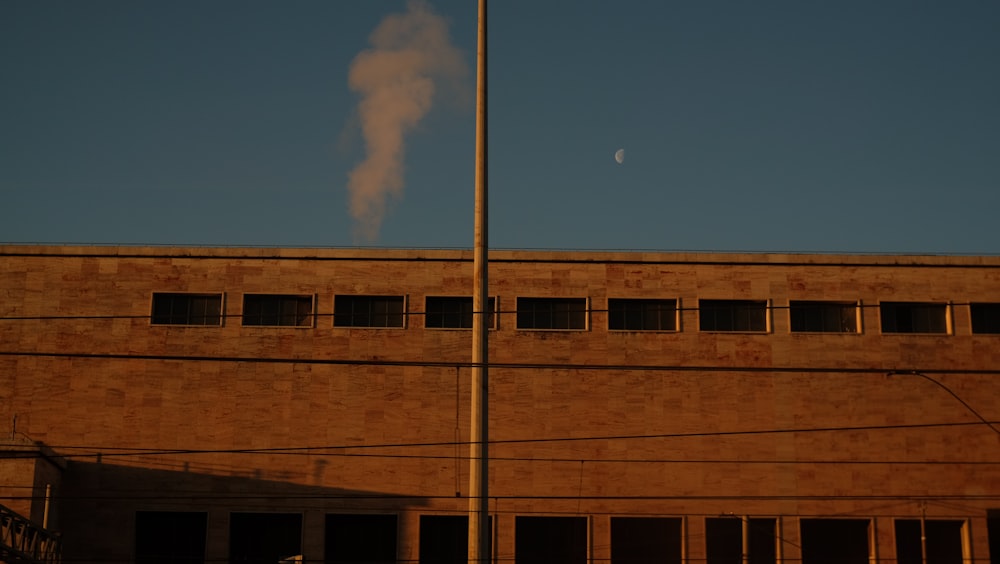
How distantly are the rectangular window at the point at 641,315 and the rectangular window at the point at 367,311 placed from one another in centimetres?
794

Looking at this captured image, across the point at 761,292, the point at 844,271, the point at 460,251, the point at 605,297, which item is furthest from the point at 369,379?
the point at 844,271

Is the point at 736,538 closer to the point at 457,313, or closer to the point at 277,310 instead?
the point at 457,313

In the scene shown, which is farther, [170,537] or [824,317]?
[824,317]

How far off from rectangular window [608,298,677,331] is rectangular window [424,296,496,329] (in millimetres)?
4545

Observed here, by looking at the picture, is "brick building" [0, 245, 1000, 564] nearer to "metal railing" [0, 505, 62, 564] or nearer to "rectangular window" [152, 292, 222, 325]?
"rectangular window" [152, 292, 222, 325]

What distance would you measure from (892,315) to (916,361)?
76.2 inches

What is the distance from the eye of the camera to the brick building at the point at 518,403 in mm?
41844

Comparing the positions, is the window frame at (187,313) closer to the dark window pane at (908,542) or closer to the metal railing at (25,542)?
the metal railing at (25,542)

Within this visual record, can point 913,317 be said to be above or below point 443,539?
above

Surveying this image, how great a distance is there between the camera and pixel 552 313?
144 feet

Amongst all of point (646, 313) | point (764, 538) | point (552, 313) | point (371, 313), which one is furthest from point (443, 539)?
point (764, 538)

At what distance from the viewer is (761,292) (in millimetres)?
44156

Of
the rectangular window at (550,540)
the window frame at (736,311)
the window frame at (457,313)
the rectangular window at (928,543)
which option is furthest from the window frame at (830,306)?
the window frame at (457,313)

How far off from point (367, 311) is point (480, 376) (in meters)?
23.0
